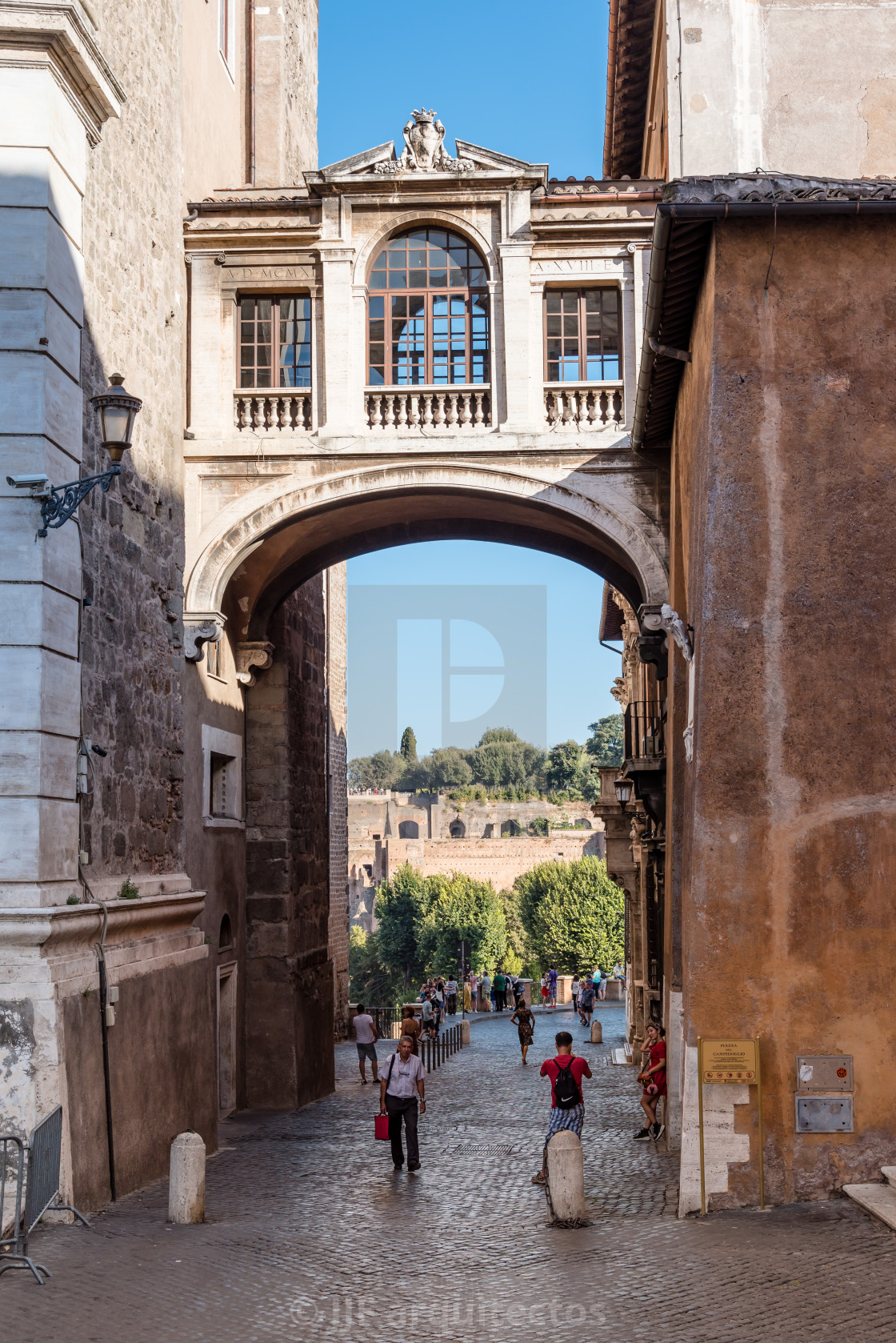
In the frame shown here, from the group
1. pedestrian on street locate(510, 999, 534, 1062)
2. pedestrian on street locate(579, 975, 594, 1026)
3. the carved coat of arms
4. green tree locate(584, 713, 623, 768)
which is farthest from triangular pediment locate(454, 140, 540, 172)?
green tree locate(584, 713, 623, 768)

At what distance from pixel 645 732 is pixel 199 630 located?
7118 mm

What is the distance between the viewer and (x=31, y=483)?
410 inches

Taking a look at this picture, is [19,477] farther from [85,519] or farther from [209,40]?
[209,40]

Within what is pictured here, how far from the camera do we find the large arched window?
57.2 ft

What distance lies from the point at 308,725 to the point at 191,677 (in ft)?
18.8

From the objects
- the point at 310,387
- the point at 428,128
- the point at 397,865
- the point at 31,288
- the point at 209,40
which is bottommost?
the point at 397,865

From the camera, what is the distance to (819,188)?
10.3m

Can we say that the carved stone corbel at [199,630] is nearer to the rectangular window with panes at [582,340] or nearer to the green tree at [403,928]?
the rectangular window with panes at [582,340]

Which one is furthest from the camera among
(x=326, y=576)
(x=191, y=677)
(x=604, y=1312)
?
(x=326, y=576)

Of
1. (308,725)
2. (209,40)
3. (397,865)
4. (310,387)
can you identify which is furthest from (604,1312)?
(397,865)

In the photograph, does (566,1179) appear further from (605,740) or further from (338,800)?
(605,740)

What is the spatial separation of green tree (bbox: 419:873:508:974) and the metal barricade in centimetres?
6962

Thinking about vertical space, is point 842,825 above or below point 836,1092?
above

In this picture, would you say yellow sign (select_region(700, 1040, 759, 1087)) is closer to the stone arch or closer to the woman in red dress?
the woman in red dress
